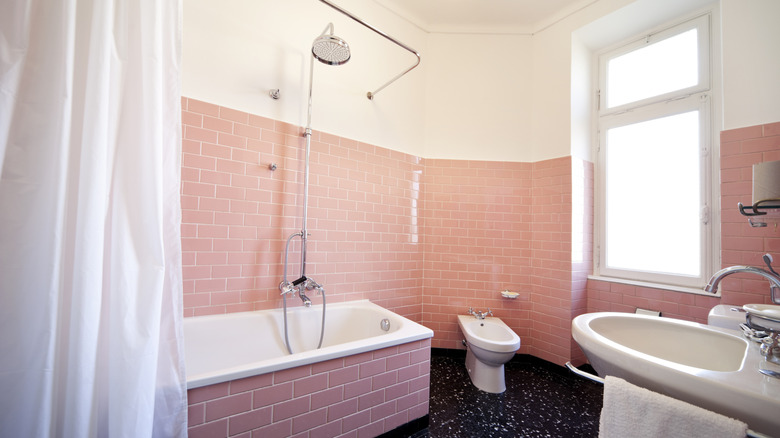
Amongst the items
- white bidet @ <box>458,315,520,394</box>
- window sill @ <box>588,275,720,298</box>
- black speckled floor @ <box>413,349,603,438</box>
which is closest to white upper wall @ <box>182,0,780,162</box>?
window sill @ <box>588,275,720,298</box>

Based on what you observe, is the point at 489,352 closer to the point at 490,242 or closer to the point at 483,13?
the point at 490,242

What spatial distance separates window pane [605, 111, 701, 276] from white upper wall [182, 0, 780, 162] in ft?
1.23

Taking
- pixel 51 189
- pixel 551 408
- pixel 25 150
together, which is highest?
pixel 25 150

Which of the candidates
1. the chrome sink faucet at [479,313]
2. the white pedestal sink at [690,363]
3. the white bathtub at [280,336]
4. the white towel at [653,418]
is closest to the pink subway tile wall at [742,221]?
the white pedestal sink at [690,363]

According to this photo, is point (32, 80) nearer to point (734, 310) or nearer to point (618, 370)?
point (618, 370)

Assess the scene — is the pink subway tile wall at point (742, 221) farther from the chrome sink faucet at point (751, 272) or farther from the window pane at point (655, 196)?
the chrome sink faucet at point (751, 272)

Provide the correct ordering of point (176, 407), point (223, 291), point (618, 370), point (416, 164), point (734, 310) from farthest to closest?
point (416, 164) → point (223, 291) → point (734, 310) → point (176, 407) → point (618, 370)

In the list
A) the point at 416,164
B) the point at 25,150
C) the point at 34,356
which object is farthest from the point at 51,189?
the point at 416,164

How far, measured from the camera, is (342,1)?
2127 mm

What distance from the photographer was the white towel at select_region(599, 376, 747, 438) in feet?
1.87

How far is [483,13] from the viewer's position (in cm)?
240

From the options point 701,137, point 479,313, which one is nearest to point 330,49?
point 479,313

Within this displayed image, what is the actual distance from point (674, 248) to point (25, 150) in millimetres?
3366

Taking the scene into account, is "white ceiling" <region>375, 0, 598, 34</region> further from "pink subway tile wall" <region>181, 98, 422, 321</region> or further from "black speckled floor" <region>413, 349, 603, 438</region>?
"black speckled floor" <region>413, 349, 603, 438</region>
